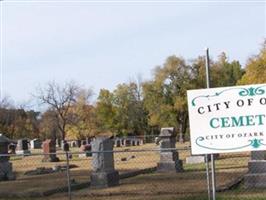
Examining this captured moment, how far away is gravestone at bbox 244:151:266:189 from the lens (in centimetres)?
1561

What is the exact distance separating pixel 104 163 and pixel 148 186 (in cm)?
192

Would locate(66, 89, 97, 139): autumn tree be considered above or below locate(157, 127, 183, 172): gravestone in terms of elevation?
above

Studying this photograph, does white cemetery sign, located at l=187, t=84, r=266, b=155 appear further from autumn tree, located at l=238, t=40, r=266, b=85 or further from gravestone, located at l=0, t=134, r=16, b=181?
autumn tree, located at l=238, t=40, r=266, b=85

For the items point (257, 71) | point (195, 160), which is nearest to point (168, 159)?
point (195, 160)

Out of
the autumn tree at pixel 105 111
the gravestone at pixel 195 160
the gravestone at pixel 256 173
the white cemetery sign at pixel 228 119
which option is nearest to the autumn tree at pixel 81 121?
the autumn tree at pixel 105 111

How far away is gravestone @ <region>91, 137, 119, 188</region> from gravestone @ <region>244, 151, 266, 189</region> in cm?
416

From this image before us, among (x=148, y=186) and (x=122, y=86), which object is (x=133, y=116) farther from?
(x=148, y=186)

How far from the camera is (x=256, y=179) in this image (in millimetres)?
15672

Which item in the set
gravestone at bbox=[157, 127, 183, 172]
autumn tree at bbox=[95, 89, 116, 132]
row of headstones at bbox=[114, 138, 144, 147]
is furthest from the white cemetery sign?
autumn tree at bbox=[95, 89, 116, 132]

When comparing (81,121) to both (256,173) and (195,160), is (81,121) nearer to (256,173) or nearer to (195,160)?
(195,160)

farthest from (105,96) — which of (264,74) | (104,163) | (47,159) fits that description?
(104,163)

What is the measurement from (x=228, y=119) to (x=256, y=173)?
6.81 metres

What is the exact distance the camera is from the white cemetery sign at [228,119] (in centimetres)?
940

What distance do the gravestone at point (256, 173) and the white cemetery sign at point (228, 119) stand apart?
21.0 feet
